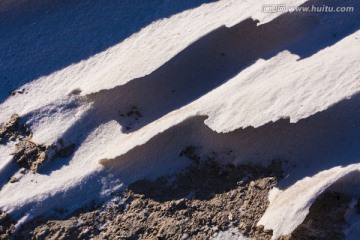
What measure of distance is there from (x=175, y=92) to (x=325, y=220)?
87.8 inches

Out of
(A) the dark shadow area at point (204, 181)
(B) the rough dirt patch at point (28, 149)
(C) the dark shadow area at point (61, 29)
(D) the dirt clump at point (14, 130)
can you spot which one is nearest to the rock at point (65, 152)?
(B) the rough dirt patch at point (28, 149)

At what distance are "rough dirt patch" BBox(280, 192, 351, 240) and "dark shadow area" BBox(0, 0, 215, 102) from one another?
3.12 metres

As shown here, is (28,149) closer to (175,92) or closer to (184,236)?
(175,92)

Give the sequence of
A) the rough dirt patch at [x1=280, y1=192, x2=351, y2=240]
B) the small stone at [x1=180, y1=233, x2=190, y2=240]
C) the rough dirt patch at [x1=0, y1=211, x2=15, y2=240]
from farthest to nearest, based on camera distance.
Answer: the rough dirt patch at [x1=0, y1=211, x2=15, y2=240] < the small stone at [x1=180, y1=233, x2=190, y2=240] < the rough dirt patch at [x1=280, y1=192, x2=351, y2=240]

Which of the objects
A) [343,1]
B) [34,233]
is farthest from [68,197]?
[343,1]

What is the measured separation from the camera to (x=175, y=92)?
5.52 m

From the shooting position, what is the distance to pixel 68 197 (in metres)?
4.87

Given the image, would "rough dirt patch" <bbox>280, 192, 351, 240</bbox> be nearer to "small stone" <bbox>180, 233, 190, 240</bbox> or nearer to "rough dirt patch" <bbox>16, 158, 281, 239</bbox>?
"rough dirt patch" <bbox>16, 158, 281, 239</bbox>

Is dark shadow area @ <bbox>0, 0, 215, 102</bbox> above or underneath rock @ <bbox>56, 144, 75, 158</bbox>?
above

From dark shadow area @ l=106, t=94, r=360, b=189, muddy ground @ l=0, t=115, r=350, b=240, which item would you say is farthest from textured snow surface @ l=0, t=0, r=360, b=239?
muddy ground @ l=0, t=115, r=350, b=240

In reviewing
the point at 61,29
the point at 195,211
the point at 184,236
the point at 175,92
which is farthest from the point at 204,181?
the point at 61,29

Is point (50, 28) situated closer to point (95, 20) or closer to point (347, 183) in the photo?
point (95, 20)

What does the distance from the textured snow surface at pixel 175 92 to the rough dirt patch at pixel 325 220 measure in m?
0.16

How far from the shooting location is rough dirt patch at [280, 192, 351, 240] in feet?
14.2
